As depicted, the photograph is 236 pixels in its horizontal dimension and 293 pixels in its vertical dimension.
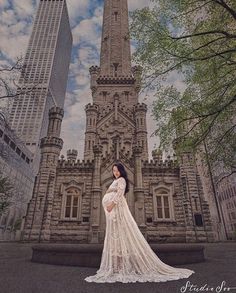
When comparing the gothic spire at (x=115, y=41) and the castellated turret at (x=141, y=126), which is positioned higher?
the gothic spire at (x=115, y=41)

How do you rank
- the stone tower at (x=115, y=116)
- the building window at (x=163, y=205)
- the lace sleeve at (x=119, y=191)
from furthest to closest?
1. the stone tower at (x=115, y=116)
2. the building window at (x=163, y=205)
3. the lace sleeve at (x=119, y=191)

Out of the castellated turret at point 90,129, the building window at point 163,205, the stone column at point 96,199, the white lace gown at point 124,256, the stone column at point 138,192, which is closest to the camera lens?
the white lace gown at point 124,256

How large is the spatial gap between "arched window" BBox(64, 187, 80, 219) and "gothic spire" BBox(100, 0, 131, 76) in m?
20.7

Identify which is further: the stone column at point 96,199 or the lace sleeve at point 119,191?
the stone column at point 96,199

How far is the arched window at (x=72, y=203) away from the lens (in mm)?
17328

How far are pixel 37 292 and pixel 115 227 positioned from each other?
209 cm

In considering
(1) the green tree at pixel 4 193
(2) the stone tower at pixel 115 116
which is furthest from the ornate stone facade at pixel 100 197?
(1) the green tree at pixel 4 193

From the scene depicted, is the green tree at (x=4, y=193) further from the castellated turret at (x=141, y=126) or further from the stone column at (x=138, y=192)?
the castellated turret at (x=141, y=126)

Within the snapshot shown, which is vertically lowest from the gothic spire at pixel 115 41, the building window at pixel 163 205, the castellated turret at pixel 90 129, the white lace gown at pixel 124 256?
the white lace gown at pixel 124 256

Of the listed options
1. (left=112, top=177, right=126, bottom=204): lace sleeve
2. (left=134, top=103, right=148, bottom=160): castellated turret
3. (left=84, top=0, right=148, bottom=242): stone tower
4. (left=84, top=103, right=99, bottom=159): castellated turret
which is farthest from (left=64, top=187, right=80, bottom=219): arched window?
(left=112, top=177, right=126, bottom=204): lace sleeve

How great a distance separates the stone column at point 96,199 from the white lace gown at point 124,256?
11958mm

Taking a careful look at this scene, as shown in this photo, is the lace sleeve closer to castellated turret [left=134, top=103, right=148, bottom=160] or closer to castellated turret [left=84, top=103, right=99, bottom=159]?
castellated turret [left=84, top=103, right=99, bottom=159]

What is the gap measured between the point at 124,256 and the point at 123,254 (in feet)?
0.18

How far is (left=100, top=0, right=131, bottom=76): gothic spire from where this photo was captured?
104 feet
